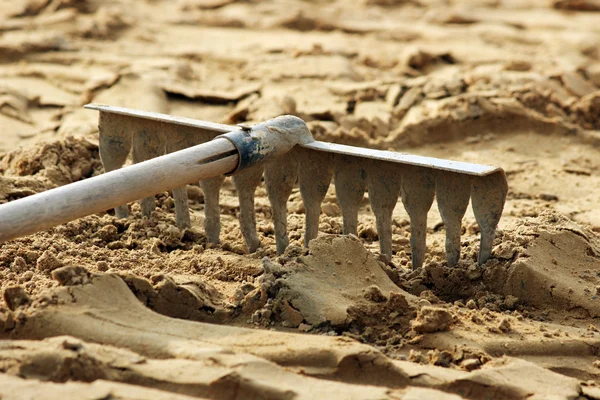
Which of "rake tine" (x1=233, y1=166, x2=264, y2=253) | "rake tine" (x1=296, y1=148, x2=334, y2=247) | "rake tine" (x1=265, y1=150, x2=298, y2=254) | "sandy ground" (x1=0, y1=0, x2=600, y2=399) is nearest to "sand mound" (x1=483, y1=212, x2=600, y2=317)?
"sandy ground" (x1=0, y1=0, x2=600, y2=399)

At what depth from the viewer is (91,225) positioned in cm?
434

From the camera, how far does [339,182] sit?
4168mm

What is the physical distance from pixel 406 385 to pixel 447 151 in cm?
317

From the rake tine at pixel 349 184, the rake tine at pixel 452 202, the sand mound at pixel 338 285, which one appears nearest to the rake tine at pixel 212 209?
the rake tine at pixel 349 184

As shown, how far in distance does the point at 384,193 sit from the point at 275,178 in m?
0.51

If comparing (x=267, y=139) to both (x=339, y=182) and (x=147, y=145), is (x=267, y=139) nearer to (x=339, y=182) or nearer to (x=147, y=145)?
(x=339, y=182)

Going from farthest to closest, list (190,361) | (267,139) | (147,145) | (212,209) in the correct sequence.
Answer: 1. (147,145)
2. (212,209)
3. (267,139)
4. (190,361)

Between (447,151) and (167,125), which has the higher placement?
(167,125)

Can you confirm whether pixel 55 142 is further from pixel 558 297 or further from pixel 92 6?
pixel 92 6

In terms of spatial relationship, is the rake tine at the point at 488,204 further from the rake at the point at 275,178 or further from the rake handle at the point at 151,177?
the rake handle at the point at 151,177

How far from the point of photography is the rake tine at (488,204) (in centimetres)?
376

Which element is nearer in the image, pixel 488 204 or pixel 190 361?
pixel 190 361

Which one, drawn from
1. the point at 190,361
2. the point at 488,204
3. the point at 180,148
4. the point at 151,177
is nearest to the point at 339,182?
the point at 488,204

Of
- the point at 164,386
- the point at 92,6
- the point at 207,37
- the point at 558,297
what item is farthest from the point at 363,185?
the point at 92,6
